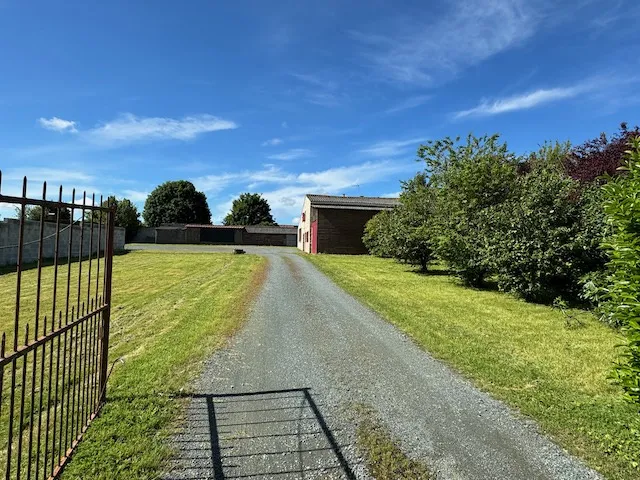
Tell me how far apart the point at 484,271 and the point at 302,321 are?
8.23 meters

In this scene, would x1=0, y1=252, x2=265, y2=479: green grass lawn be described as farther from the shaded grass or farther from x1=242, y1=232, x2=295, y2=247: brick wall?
x1=242, y1=232, x2=295, y2=247: brick wall

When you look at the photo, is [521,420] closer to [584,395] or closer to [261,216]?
[584,395]

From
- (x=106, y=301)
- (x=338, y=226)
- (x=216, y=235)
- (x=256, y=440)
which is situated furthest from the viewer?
(x=216, y=235)

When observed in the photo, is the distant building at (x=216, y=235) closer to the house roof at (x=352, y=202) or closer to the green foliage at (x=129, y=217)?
the green foliage at (x=129, y=217)

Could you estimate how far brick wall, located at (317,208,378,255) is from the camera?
33.5 metres

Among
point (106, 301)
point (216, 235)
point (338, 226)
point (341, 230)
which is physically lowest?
point (106, 301)

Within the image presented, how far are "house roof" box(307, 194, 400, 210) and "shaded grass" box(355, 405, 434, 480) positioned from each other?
3045 centimetres

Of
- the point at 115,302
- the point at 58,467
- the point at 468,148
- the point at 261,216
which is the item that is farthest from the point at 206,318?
the point at 261,216

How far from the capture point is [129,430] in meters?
3.57

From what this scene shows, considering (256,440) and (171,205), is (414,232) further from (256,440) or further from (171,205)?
(171,205)

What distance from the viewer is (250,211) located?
261 ft

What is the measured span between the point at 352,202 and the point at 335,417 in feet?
110

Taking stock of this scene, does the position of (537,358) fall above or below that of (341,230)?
below

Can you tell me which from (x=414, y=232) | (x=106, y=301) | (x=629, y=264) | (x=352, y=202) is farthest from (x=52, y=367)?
(x=352, y=202)
